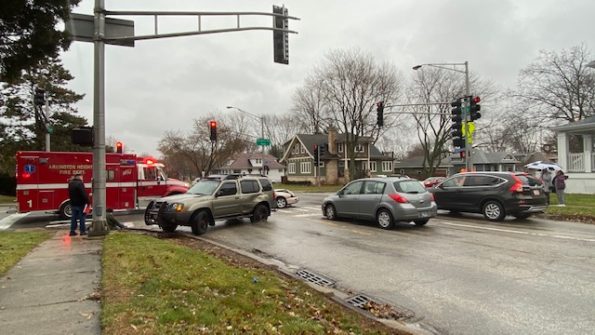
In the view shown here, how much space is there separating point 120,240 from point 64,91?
31.5 meters

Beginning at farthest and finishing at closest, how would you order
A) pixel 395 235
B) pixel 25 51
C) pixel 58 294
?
pixel 395 235
pixel 25 51
pixel 58 294

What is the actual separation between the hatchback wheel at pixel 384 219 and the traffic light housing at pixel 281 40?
5.71 m

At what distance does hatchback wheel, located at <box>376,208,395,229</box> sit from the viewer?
483 inches

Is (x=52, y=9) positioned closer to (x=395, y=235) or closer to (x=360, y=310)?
(x=360, y=310)

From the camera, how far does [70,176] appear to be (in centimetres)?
1680

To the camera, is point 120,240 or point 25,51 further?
point 120,240

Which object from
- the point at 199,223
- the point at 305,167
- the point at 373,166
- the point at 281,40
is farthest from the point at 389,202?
the point at 373,166

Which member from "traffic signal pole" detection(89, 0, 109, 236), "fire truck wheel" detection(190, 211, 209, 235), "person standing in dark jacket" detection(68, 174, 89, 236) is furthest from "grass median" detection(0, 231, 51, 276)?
"fire truck wheel" detection(190, 211, 209, 235)

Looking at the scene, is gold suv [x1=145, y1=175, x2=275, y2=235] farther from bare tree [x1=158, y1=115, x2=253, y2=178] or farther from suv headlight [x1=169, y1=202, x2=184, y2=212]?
bare tree [x1=158, y1=115, x2=253, y2=178]

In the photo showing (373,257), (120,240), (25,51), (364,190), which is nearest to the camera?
(25,51)

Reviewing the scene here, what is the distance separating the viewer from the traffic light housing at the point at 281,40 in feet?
42.7

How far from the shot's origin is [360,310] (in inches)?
204

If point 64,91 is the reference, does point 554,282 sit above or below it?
below

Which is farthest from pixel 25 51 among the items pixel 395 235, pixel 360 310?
pixel 395 235
